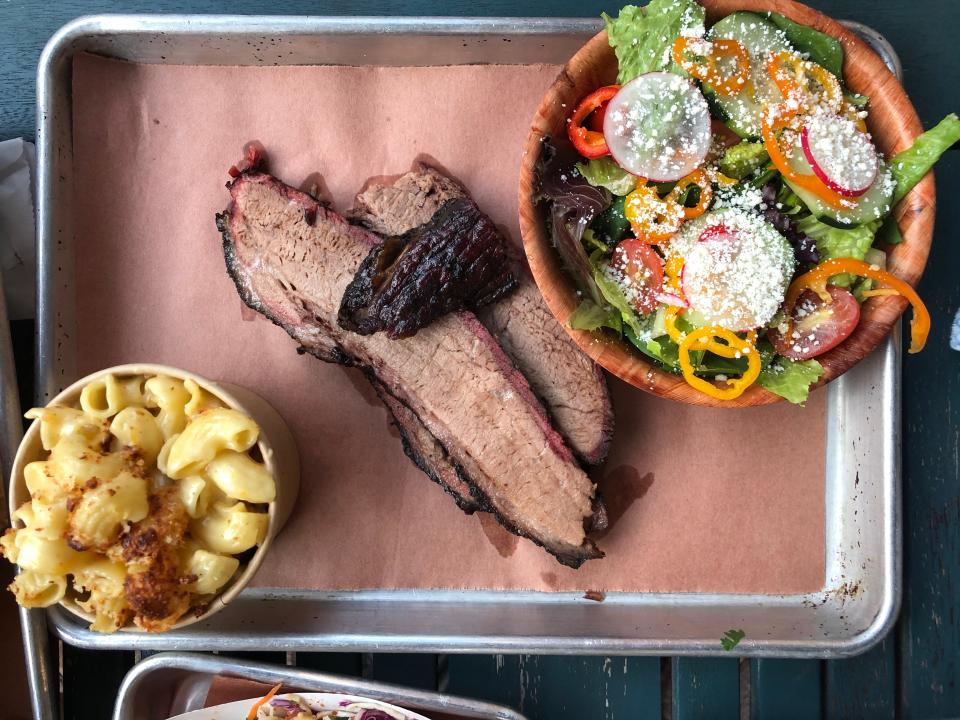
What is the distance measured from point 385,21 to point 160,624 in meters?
1.49

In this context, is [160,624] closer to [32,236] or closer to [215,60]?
[32,236]

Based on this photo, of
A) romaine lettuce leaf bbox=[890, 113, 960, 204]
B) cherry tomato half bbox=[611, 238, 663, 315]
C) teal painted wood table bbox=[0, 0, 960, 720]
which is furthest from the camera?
teal painted wood table bbox=[0, 0, 960, 720]

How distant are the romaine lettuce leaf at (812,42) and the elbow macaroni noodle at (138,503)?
1397 millimetres

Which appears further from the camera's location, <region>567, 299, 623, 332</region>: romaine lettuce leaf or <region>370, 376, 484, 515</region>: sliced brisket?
<region>370, 376, 484, 515</region>: sliced brisket

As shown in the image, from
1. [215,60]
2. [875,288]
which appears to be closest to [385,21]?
[215,60]

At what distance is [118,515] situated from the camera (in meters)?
1.49

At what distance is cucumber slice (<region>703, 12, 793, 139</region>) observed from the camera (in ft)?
4.93

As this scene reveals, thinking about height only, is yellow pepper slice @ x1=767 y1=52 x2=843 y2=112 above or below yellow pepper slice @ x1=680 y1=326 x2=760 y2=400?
above

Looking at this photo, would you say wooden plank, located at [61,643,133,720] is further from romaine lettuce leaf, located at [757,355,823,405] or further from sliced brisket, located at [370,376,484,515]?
romaine lettuce leaf, located at [757,355,823,405]

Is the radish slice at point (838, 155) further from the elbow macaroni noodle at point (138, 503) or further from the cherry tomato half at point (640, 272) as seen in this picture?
the elbow macaroni noodle at point (138, 503)

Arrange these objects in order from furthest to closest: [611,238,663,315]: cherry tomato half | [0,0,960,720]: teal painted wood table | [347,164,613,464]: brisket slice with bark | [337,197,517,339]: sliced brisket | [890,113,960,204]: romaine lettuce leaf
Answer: [0,0,960,720]: teal painted wood table → [347,164,613,464]: brisket slice with bark → [337,197,517,339]: sliced brisket → [611,238,663,315]: cherry tomato half → [890,113,960,204]: romaine lettuce leaf

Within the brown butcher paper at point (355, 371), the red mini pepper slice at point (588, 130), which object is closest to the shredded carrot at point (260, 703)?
the brown butcher paper at point (355, 371)

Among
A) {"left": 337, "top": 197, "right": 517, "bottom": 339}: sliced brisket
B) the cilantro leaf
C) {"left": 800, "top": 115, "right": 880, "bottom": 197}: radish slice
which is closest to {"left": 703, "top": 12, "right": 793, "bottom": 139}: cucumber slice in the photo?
{"left": 800, "top": 115, "right": 880, "bottom": 197}: radish slice

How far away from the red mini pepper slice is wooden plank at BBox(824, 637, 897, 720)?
160 cm
